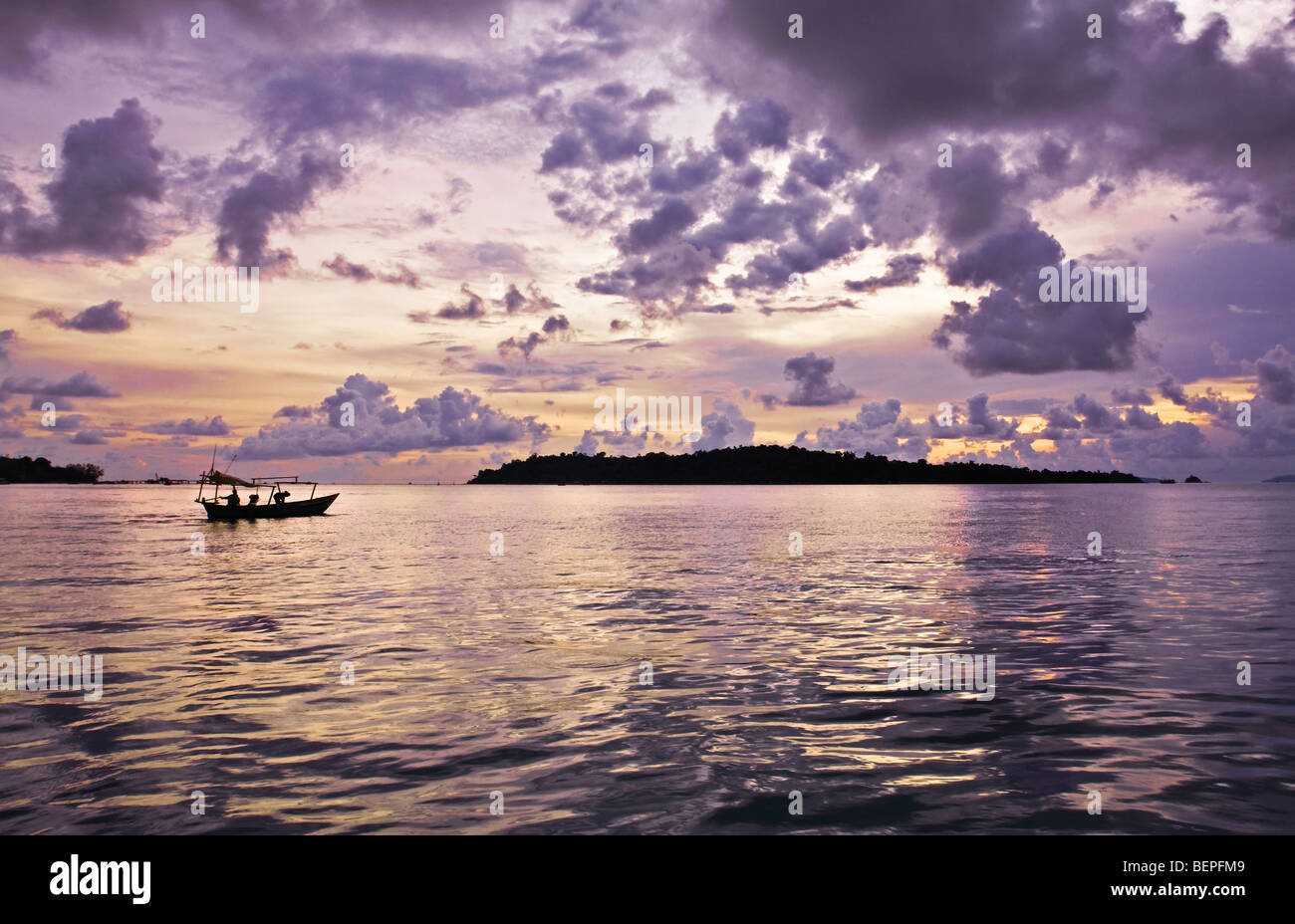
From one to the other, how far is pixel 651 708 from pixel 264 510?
103m

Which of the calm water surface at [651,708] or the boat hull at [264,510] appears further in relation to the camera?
the boat hull at [264,510]

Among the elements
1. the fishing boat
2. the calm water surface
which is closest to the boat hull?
the fishing boat

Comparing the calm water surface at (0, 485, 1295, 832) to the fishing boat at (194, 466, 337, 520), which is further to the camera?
the fishing boat at (194, 466, 337, 520)

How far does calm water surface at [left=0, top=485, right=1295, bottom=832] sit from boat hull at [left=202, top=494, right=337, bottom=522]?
206 ft

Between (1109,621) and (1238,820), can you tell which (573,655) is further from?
(1109,621)

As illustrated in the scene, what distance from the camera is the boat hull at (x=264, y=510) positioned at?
328 ft

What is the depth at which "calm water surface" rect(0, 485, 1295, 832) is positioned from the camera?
38.1ft

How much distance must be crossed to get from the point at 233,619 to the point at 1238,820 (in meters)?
29.1

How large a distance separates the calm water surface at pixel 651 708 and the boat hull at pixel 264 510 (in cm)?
6275

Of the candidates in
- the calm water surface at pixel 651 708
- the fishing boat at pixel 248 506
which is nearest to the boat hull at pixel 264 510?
the fishing boat at pixel 248 506

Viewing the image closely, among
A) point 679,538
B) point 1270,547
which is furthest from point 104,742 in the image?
point 1270,547

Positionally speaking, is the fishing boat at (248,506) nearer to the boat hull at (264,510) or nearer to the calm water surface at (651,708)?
the boat hull at (264,510)

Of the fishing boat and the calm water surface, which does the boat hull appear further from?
the calm water surface

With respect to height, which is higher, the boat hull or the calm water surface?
the boat hull
